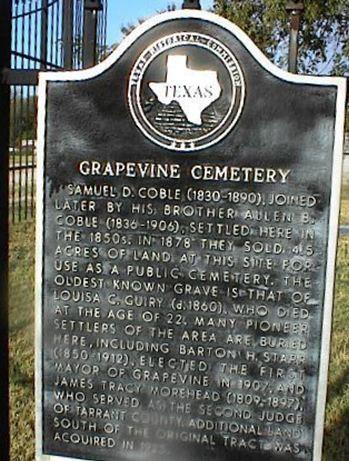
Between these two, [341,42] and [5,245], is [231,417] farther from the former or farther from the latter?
[341,42]

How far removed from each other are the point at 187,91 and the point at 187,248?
0.53 metres

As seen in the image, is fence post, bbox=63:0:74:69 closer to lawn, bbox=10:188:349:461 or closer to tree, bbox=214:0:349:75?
lawn, bbox=10:188:349:461

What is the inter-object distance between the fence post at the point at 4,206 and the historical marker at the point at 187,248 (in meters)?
0.26

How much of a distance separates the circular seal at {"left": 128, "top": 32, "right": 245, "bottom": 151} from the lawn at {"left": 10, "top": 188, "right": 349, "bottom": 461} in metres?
2.03

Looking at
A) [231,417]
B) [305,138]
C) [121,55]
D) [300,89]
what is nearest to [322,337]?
[231,417]

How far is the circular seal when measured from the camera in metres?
2.38

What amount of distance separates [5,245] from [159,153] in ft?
2.62

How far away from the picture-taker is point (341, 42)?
12977 millimetres

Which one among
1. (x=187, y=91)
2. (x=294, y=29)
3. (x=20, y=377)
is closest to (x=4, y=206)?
(x=187, y=91)

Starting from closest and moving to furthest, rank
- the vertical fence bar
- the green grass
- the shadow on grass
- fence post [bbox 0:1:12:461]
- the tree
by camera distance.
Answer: fence post [bbox 0:1:12:461], the green grass, the vertical fence bar, the shadow on grass, the tree

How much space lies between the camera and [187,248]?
96.5 inches

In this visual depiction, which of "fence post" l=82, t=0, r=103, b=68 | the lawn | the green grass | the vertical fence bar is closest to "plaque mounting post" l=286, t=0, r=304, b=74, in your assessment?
"fence post" l=82, t=0, r=103, b=68

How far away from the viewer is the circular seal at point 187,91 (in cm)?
238

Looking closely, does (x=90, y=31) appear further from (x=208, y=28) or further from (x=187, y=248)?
(x=187, y=248)
